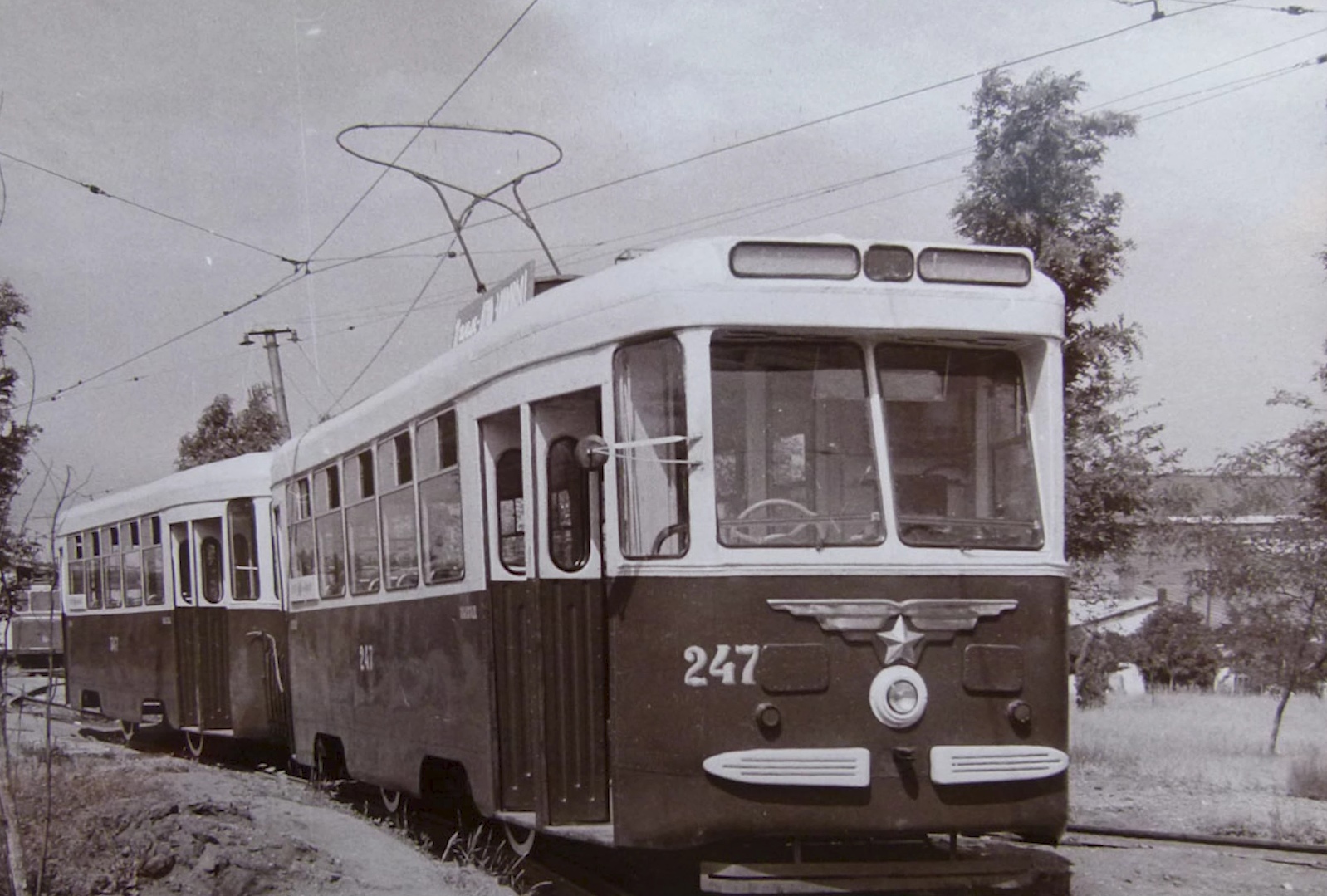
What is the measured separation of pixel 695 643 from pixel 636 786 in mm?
657

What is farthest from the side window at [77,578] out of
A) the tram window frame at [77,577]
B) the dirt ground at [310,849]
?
the dirt ground at [310,849]

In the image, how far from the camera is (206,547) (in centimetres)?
1537

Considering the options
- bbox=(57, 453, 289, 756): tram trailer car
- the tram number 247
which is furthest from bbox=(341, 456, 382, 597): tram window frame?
the tram number 247

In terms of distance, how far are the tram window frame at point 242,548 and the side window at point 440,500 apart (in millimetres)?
6463

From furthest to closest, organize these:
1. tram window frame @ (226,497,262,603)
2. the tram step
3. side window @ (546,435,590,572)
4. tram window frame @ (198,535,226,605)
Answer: tram window frame @ (198,535,226,605)
tram window frame @ (226,497,262,603)
side window @ (546,435,590,572)
the tram step

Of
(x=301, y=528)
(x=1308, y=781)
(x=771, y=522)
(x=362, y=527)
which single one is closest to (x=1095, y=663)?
(x=1308, y=781)

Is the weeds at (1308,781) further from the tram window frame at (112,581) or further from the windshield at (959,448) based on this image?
the tram window frame at (112,581)

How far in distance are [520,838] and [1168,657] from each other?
3167 cm

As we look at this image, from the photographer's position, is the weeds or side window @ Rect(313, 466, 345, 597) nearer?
side window @ Rect(313, 466, 345, 597)

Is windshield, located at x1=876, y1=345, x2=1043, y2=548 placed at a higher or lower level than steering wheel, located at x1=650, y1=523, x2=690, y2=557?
higher

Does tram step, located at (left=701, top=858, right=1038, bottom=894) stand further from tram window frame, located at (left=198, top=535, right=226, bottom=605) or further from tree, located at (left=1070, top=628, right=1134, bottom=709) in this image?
tree, located at (left=1070, top=628, right=1134, bottom=709)

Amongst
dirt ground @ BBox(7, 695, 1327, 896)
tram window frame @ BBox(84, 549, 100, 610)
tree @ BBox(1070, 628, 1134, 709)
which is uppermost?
tram window frame @ BBox(84, 549, 100, 610)

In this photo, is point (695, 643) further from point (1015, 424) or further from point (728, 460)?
point (1015, 424)

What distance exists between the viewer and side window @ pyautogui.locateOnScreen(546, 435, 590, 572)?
24.1 feet
